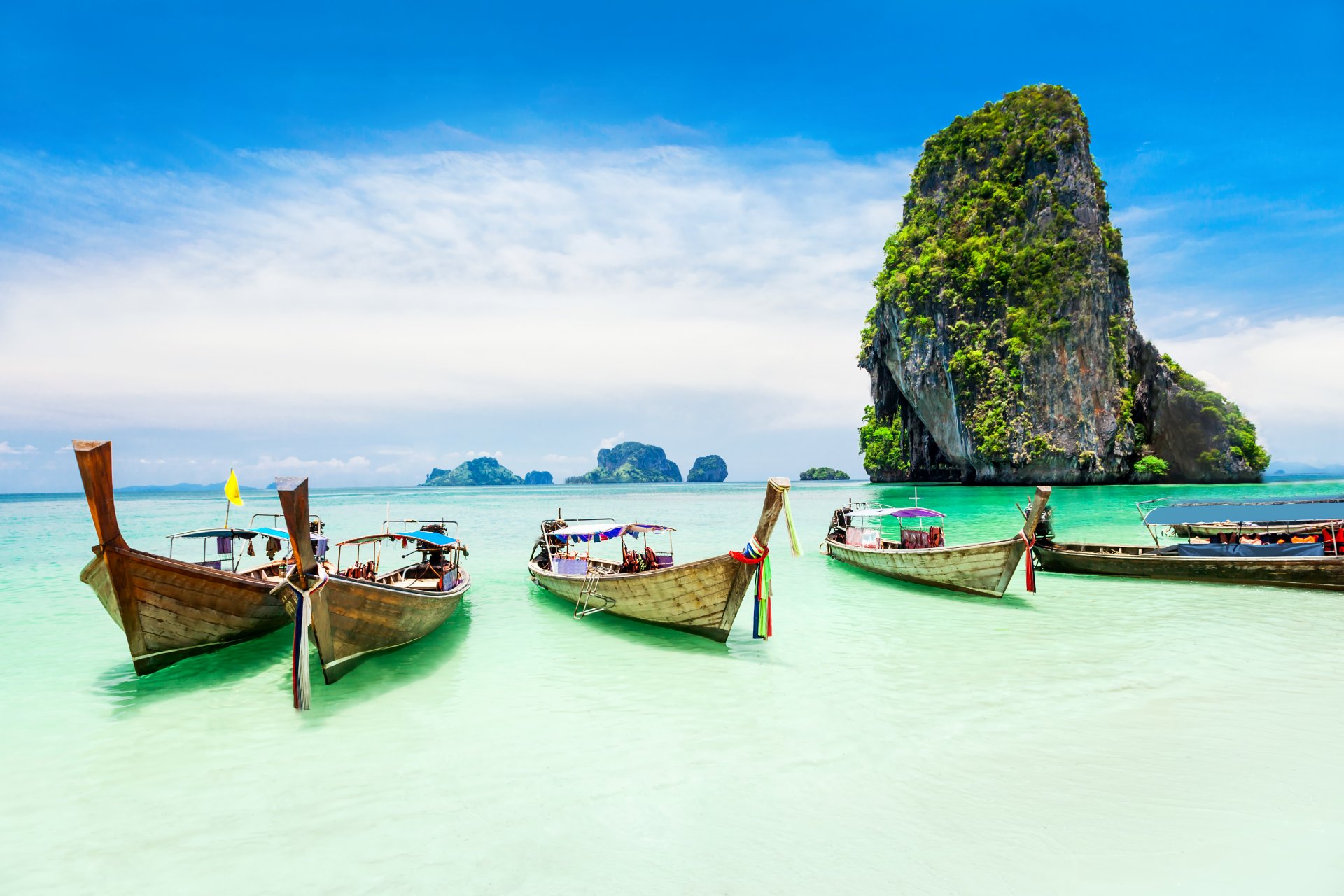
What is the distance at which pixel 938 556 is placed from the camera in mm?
14047

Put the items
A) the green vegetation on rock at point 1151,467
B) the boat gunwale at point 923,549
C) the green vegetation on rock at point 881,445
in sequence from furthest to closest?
the green vegetation on rock at point 881,445
the green vegetation on rock at point 1151,467
the boat gunwale at point 923,549

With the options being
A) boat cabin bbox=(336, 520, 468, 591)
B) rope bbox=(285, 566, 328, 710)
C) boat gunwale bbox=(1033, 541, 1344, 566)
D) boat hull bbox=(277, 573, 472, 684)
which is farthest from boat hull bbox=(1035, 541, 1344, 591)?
rope bbox=(285, 566, 328, 710)

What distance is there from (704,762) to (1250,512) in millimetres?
18520

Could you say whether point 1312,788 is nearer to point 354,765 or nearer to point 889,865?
point 889,865

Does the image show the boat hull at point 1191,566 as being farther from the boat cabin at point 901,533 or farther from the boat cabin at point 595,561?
the boat cabin at point 595,561

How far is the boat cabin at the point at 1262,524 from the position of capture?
47.4 ft

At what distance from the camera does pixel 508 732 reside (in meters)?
6.95

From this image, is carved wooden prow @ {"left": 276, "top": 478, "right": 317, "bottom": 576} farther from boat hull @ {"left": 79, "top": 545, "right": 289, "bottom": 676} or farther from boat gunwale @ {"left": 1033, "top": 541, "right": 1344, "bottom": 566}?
boat gunwale @ {"left": 1033, "top": 541, "right": 1344, "bottom": 566}

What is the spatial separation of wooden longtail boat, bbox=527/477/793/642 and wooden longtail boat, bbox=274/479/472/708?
233cm

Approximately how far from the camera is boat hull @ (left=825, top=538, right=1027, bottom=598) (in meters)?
13.1

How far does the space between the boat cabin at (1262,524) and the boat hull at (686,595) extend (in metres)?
12.7

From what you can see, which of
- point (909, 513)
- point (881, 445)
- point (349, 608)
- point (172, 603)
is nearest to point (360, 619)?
point (349, 608)

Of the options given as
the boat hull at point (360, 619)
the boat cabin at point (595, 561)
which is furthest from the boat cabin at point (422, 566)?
the boat cabin at point (595, 561)

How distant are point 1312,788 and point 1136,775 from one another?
1.30 metres
